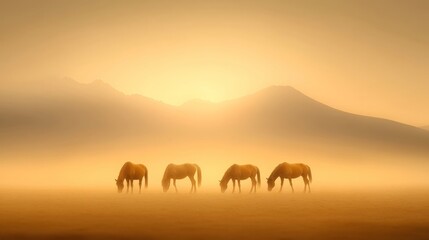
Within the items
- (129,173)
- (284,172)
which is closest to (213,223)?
(129,173)

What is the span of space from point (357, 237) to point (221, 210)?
8.18 m

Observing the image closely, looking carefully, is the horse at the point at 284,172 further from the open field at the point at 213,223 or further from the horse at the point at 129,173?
the open field at the point at 213,223

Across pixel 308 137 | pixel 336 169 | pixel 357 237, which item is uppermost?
pixel 308 137

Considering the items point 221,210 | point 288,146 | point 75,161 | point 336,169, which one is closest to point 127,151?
point 75,161

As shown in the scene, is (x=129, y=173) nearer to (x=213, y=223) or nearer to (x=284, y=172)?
(x=284, y=172)

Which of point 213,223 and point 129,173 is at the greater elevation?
point 129,173

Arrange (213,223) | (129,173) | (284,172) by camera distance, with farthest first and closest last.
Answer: (284,172)
(129,173)
(213,223)

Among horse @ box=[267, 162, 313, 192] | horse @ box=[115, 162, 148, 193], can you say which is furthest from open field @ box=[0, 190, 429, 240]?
horse @ box=[267, 162, 313, 192]

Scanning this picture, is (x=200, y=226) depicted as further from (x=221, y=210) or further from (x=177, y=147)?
(x=177, y=147)

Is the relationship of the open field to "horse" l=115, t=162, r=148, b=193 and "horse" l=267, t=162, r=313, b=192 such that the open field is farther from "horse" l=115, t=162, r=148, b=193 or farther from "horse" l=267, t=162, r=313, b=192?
"horse" l=267, t=162, r=313, b=192

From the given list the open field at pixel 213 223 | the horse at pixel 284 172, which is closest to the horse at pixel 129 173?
the horse at pixel 284 172

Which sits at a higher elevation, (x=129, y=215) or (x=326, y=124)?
(x=326, y=124)

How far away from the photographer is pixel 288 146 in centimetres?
17738

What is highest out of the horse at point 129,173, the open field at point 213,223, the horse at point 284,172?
the horse at point 129,173
